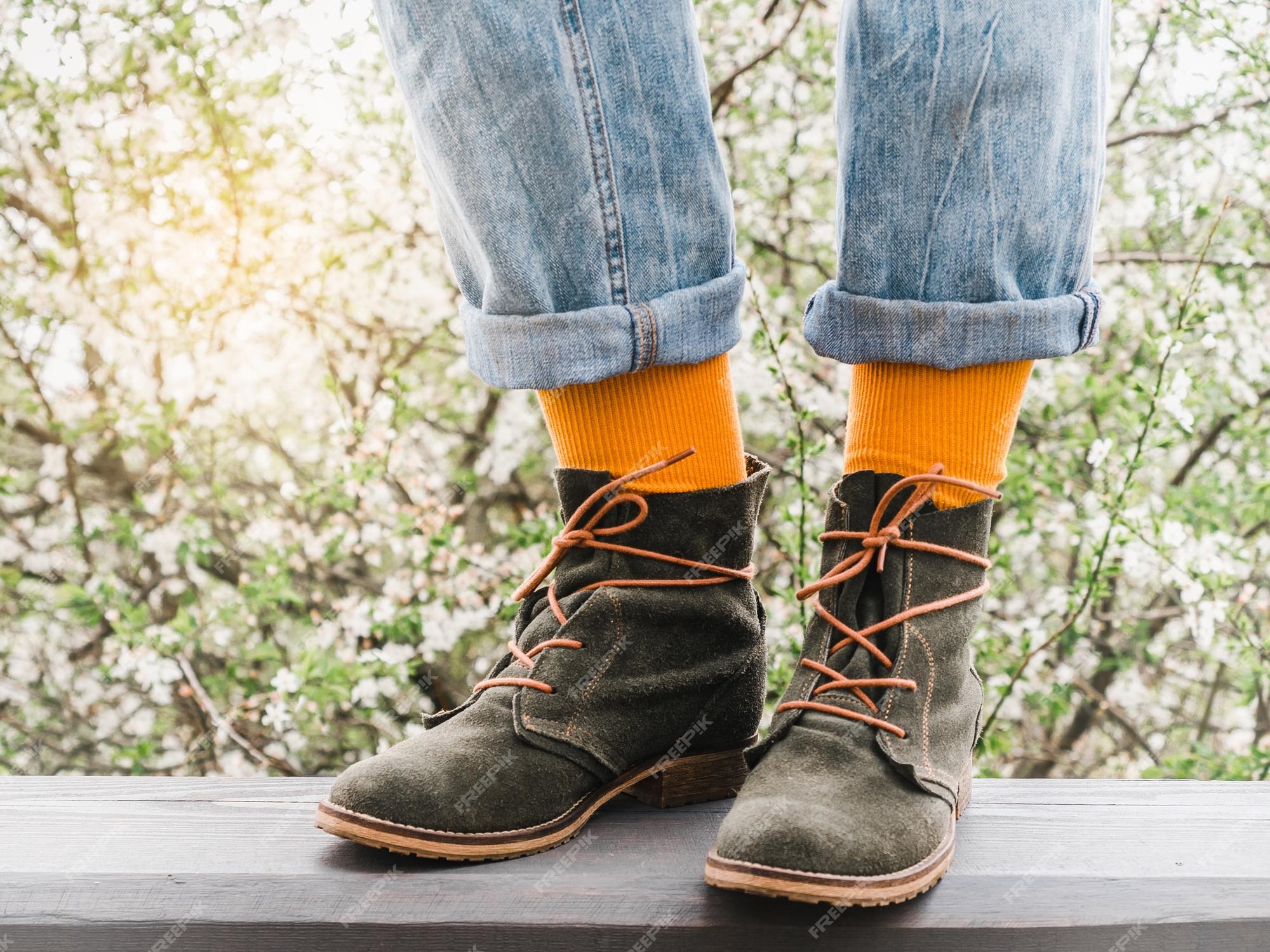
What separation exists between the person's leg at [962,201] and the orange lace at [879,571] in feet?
0.09

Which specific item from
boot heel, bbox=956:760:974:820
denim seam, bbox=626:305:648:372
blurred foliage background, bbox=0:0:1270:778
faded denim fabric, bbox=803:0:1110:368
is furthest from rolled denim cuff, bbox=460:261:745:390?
blurred foliage background, bbox=0:0:1270:778

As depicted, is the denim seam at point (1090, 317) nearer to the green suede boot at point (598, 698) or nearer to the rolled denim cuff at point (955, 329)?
the rolled denim cuff at point (955, 329)

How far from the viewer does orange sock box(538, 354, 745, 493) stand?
29.5 inches

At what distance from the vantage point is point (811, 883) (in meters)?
0.59

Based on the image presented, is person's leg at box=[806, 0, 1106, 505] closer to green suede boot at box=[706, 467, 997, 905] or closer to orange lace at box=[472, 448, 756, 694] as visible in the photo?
green suede boot at box=[706, 467, 997, 905]

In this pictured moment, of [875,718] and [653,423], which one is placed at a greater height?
[653,423]

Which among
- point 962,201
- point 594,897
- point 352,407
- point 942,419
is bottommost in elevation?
point 594,897

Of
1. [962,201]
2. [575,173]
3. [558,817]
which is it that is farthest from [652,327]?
[558,817]

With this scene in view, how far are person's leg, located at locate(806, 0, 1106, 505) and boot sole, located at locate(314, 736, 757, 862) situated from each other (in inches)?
11.9

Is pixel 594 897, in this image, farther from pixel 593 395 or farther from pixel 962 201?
pixel 962 201

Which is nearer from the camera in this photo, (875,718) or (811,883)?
(811,883)

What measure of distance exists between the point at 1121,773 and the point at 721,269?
4.90ft

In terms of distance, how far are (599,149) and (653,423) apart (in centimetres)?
21

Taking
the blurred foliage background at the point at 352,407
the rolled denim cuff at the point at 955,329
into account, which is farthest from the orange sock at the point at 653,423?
the blurred foliage background at the point at 352,407
